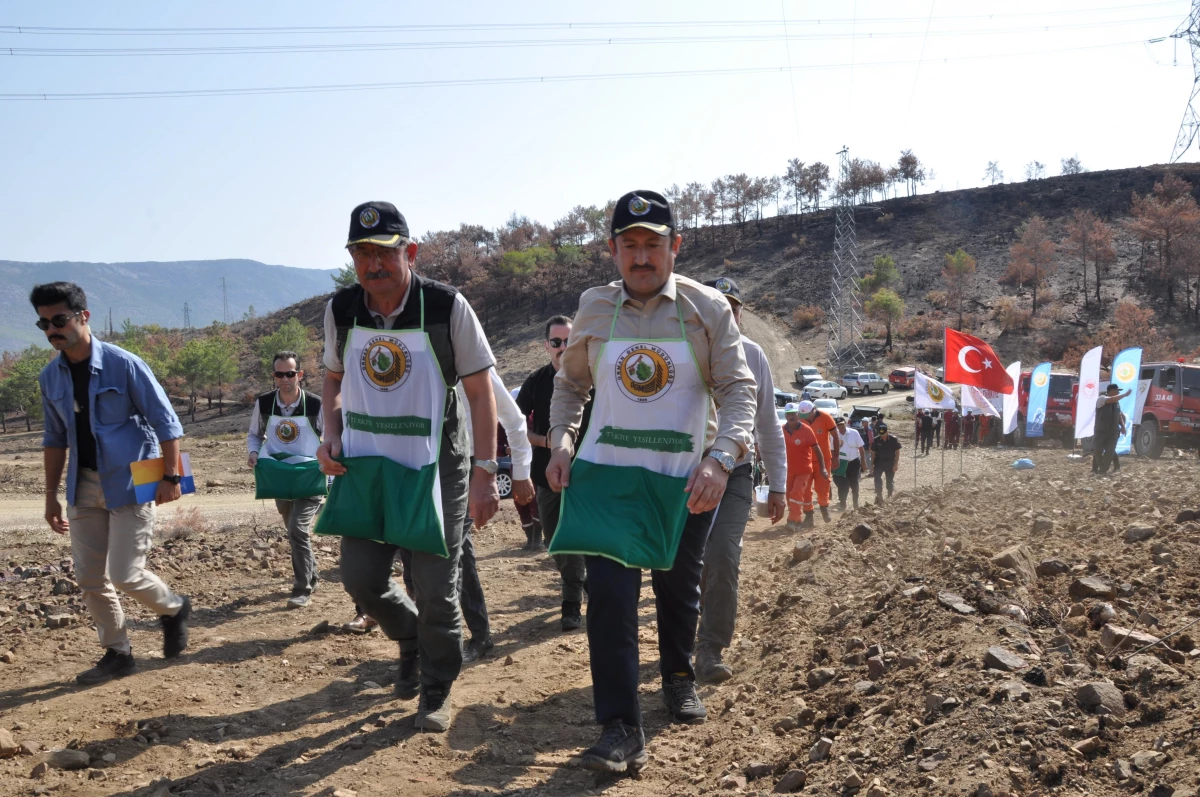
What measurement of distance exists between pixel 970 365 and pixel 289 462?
13120mm

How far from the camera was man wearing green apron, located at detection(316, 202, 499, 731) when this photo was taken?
154 inches

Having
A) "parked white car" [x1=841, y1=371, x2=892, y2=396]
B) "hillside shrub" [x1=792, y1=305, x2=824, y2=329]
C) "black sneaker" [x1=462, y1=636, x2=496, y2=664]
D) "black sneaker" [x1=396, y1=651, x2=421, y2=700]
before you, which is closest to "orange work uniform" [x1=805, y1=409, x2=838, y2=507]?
"black sneaker" [x1=462, y1=636, x2=496, y2=664]

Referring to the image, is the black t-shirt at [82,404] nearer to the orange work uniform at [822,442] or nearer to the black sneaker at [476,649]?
the black sneaker at [476,649]

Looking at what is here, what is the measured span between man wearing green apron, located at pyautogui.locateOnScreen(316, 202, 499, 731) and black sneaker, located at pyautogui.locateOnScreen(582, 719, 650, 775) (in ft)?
2.81

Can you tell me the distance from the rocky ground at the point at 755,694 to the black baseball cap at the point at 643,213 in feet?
6.54

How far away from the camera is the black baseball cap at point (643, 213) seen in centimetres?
368

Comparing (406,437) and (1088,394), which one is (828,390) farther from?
(406,437)

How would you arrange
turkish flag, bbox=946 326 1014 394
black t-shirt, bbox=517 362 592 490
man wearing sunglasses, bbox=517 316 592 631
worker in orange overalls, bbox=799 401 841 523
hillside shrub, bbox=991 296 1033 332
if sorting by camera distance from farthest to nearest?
hillside shrub, bbox=991 296 1033 332
turkish flag, bbox=946 326 1014 394
worker in orange overalls, bbox=799 401 841 523
black t-shirt, bbox=517 362 592 490
man wearing sunglasses, bbox=517 316 592 631

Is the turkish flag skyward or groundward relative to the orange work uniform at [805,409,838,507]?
skyward

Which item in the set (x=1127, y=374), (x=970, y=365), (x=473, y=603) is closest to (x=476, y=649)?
(x=473, y=603)

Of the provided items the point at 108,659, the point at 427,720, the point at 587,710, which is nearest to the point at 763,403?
the point at 587,710

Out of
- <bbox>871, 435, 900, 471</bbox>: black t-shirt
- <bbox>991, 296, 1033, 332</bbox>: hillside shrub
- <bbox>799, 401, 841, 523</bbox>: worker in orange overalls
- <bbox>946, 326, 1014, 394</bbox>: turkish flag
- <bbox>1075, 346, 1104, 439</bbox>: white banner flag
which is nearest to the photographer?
<bbox>799, 401, 841, 523</bbox>: worker in orange overalls

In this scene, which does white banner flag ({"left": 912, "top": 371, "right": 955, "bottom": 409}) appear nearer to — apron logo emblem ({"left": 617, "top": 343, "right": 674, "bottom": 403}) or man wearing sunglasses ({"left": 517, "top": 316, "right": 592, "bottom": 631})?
man wearing sunglasses ({"left": 517, "top": 316, "right": 592, "bottom": 631})

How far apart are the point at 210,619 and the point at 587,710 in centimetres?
317
